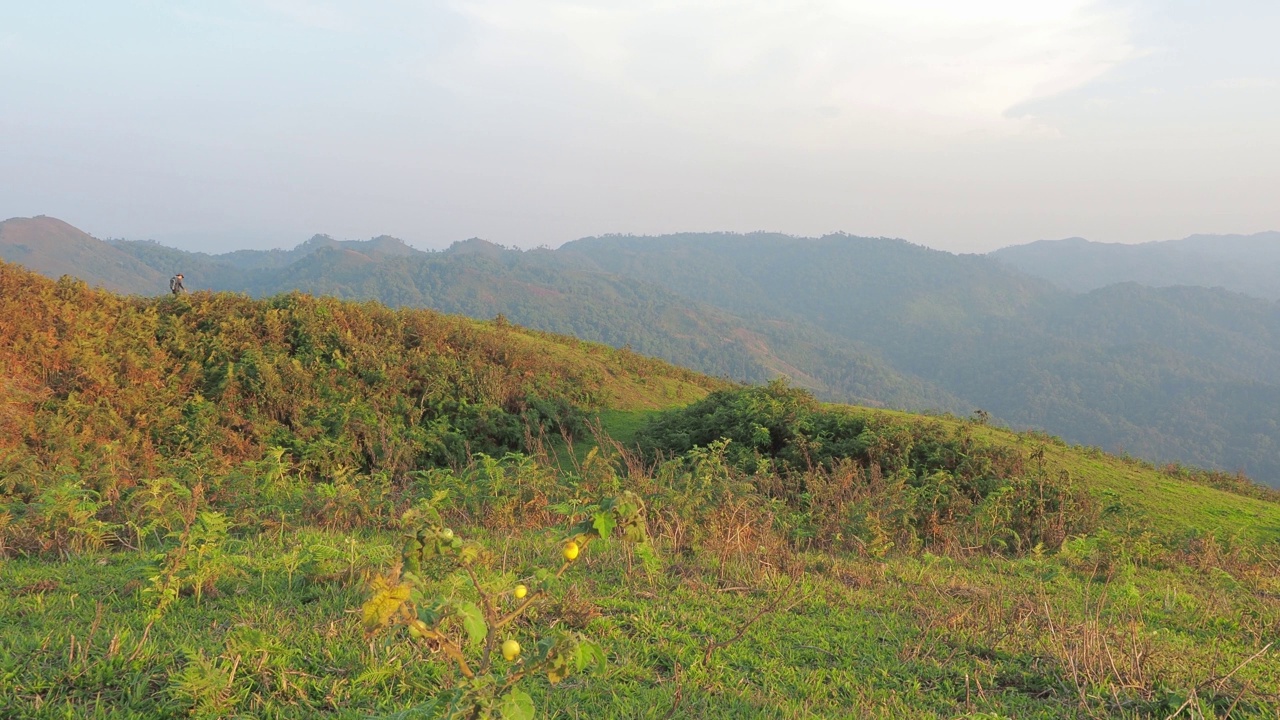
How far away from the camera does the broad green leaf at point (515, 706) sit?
5.67 feet

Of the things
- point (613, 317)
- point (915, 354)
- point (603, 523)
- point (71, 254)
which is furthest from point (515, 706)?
point (915, 354)

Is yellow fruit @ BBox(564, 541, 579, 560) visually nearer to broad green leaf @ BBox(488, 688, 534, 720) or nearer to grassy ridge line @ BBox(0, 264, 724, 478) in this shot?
broad green leaf @ BBox(488, 688, 534, 720)

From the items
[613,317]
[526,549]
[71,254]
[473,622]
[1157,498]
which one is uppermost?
[71,254]

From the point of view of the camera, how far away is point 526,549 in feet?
18.4

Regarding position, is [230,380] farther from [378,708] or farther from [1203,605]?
[1203,605]

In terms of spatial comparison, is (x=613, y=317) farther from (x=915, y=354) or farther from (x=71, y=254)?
(x=71, y=254)

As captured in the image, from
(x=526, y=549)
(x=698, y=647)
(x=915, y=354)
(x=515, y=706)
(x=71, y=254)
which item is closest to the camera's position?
(x=515, y=706)

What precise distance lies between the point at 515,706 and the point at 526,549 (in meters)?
3.95

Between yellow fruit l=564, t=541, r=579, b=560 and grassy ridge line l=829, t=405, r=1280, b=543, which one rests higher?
yellow fruit l=564, t=541, r=579, b=560

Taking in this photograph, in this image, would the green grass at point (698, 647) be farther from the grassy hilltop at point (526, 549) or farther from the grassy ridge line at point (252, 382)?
the grassy ridge line at point (252, 382)

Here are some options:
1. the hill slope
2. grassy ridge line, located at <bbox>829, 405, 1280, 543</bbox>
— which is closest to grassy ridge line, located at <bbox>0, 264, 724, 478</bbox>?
grassy ridge line, located at <bbox>829, 405, 1280, 543</bbox>

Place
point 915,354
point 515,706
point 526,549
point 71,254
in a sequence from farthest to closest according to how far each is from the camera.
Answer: point 915,354 → point 71,254 → point 526,549 → point 515,706

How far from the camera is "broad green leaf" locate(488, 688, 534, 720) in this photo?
1.73 meters

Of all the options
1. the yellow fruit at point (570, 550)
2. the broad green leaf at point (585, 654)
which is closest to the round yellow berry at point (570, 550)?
the yellow fruit at point (570, 550)
